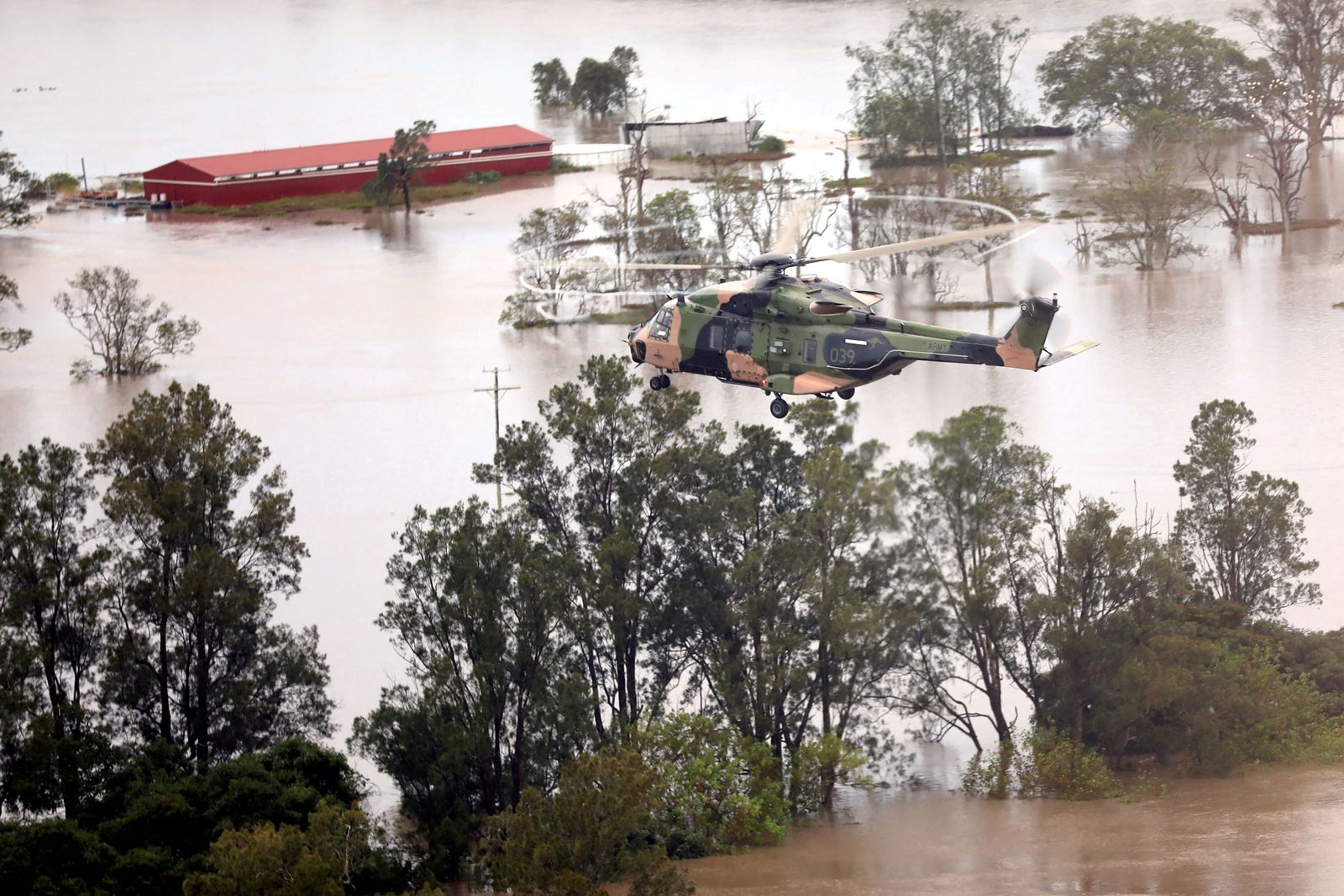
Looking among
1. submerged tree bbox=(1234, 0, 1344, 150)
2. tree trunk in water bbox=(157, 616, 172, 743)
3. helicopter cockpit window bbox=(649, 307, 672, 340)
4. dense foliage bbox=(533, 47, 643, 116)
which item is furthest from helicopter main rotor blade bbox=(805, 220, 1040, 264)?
dense foliage bbox=(533, 47, 643, 116)

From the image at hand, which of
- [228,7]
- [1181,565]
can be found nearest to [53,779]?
[1181,565]

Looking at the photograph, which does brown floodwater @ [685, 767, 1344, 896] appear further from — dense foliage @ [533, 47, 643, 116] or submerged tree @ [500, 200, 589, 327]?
dense foliage @ [533, 47, 643, 116]

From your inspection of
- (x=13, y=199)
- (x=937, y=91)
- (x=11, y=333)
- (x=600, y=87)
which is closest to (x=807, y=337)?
(x=11, y=333)

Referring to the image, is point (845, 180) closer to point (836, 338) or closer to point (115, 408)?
point (115, 408)

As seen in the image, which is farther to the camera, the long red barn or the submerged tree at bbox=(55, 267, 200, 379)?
the long red barn

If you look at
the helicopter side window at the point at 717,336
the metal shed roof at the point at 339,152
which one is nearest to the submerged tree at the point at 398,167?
the metal shed roof at the point at 339,152

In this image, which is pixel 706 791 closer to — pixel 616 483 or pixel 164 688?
pixel 616 483
